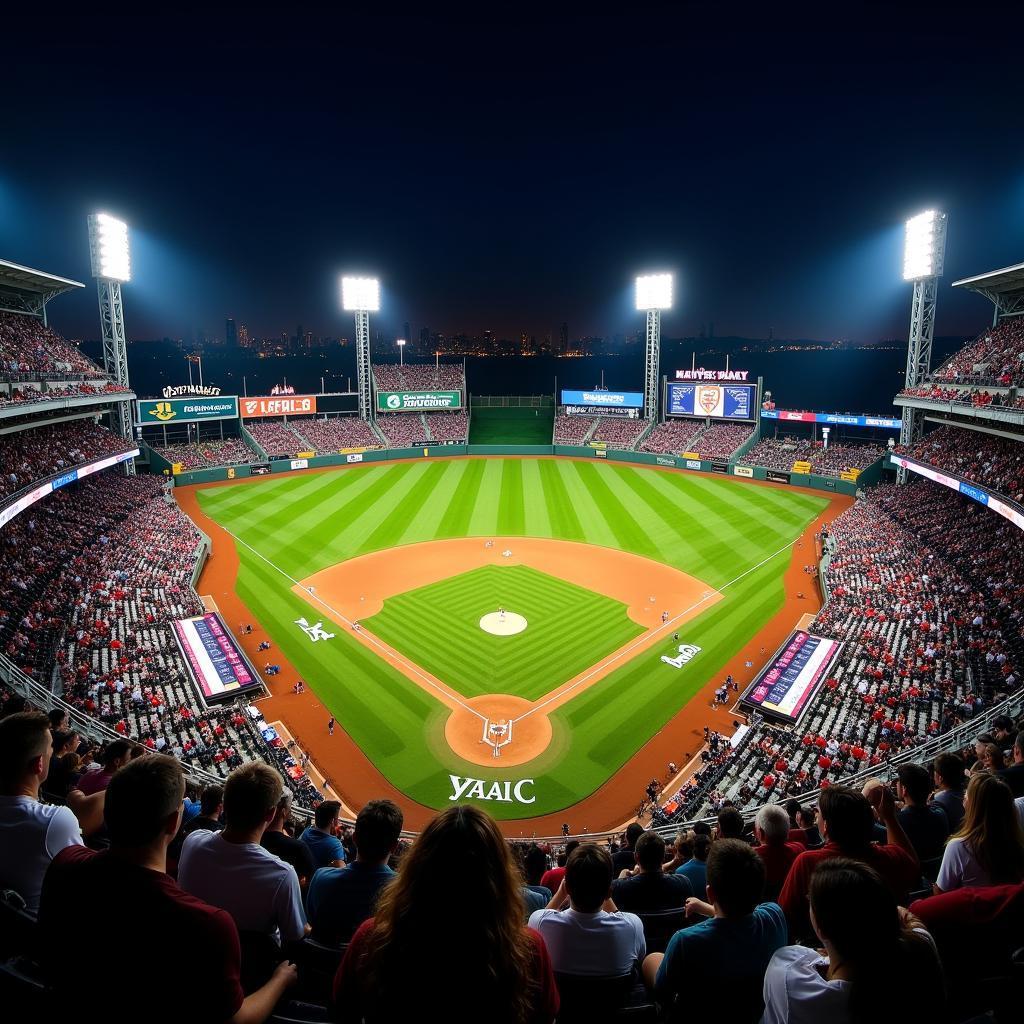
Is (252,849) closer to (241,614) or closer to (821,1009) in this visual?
(821,1009)

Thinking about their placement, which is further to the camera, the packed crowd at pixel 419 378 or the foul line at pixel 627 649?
the packed crowd at pixel 419 378

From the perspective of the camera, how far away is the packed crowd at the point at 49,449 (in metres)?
32.5

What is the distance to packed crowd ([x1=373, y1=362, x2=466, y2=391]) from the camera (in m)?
78.2

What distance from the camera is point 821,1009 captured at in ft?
9.70

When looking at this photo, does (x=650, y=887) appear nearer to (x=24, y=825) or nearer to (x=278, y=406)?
(x=24, y=825)

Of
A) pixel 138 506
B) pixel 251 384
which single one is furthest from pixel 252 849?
pixel 251 384

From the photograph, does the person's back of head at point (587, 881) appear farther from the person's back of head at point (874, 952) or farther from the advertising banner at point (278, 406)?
the advertising banner at point (278, 406)

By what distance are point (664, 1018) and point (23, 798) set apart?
4.35 metres

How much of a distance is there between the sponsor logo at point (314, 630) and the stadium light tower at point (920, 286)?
43.6m

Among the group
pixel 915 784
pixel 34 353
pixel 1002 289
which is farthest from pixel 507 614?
pixel 1002 289

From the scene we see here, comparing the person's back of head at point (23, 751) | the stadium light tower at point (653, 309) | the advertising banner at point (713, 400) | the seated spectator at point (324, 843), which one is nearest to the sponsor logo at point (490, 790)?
the seated spectator at point (324, 843)

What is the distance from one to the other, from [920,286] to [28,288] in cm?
6445

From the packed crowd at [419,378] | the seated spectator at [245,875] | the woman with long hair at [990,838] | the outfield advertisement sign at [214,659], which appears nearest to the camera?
the seated spectator at [245,875]

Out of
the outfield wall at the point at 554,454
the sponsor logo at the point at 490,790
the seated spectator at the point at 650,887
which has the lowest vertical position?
the sponsor logo at the point at 490,790
